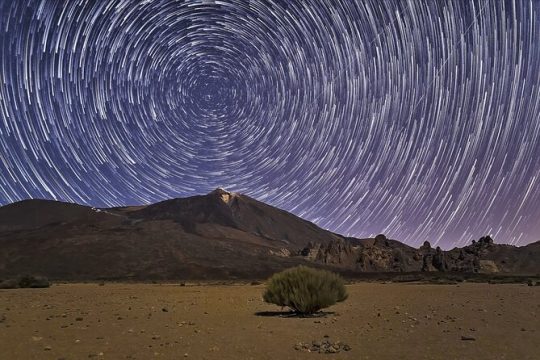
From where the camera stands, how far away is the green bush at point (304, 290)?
19281mm

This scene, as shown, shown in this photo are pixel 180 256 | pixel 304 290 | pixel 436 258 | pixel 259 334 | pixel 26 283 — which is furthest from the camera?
pixel 180 256

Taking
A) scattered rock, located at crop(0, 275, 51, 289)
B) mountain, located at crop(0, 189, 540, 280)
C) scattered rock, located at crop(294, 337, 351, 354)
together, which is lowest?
scattered rock, located at crop(294, 337, 351, 354)

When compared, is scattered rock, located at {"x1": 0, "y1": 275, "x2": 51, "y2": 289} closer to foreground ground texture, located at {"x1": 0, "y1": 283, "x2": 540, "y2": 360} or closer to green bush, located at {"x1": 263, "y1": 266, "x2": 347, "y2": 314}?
foreground ground texture, located at {"x1": 0, "y1": 283, "x2": 540, "y2": 360}

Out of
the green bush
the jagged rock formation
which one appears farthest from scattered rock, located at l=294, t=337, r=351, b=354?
the jagged rock formation

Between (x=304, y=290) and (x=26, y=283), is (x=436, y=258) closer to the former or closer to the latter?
(x=26, y=283)

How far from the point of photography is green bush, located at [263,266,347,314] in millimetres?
19281

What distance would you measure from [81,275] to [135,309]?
7306 cm

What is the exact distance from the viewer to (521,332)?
1405 cm

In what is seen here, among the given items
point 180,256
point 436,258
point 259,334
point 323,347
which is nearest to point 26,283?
point 259,334

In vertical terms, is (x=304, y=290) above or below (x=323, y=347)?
above

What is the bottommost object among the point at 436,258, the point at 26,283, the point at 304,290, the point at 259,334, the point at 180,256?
the point at 259,334

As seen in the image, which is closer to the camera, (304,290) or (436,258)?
(304,290)

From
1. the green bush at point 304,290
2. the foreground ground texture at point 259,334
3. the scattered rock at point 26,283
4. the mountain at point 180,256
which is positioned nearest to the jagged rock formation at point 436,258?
the mountain at point 180,256

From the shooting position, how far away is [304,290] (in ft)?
64.0
